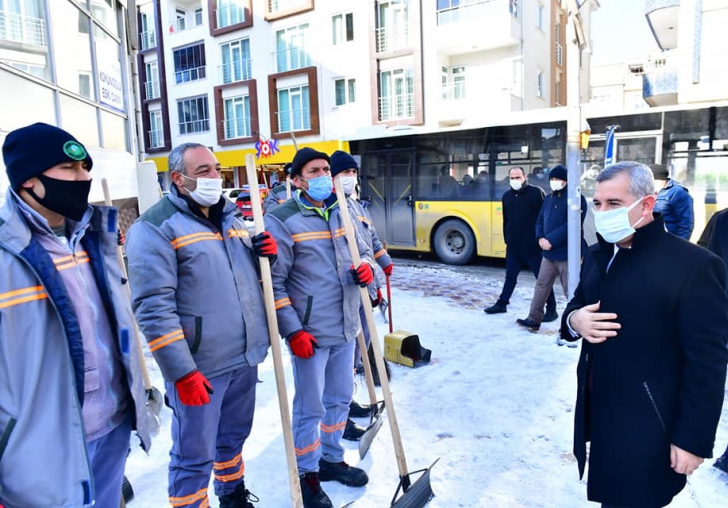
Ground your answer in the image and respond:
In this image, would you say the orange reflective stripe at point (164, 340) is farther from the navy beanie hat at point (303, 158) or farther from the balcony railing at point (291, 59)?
the balcony railing at point (291, 59)

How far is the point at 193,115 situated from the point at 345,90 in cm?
1052

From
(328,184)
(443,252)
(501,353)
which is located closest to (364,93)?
(443,252)

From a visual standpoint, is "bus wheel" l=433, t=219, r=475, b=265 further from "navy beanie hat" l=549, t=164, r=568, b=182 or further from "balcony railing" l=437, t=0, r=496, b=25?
"balcony railing" l=437, t=0, r=496, b=25

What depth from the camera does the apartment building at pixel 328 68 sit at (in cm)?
2038

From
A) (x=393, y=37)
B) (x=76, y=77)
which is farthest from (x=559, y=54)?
(x=76, y=77)

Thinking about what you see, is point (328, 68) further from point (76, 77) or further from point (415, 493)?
point (415, 493)

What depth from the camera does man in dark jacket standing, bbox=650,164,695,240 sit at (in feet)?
15.2

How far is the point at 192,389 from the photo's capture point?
2135 millimetres

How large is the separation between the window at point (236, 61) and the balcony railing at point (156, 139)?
6.38m

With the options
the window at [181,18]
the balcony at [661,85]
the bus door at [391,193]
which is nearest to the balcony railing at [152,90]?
the window at [181,18]

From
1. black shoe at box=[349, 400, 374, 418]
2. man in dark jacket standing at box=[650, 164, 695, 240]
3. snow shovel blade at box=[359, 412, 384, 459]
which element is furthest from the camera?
man in dark jacket standing at box=[650, 164, 695, 240]

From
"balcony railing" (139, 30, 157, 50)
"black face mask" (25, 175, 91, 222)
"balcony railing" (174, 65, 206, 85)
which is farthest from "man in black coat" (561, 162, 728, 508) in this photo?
"balcony railing" (139, 30, 157, 50)

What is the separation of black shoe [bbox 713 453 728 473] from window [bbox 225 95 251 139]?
25.8 meters

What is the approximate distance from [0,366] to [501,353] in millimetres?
4502
